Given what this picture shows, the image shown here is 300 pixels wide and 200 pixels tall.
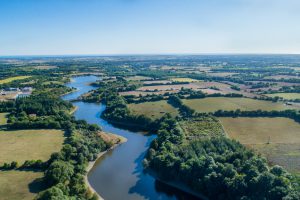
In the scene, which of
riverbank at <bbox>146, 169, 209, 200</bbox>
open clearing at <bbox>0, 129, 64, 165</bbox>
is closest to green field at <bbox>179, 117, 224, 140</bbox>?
riverbank at <bbox>146, 169, 209, 200</bbox>

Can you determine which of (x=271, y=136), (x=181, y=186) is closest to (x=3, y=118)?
(x=181, y=186)

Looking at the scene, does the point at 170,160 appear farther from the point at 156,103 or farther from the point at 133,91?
the point at 133,91

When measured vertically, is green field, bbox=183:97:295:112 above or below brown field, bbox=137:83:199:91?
above

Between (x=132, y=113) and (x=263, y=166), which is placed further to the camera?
(x=132, y=113)

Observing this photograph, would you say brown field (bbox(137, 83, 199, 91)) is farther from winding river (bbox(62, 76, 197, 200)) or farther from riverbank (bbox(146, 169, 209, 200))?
riverbank (bbox(146, 169, 209, 200))

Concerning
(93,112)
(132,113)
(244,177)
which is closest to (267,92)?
(132,113)

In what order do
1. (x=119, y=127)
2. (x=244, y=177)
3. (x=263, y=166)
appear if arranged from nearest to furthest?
(x=244, y=177) → (x=263, y=166) → (x=119, y=127)

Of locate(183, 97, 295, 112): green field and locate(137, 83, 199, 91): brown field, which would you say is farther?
locate(137, 83, 199, 91): brown field
